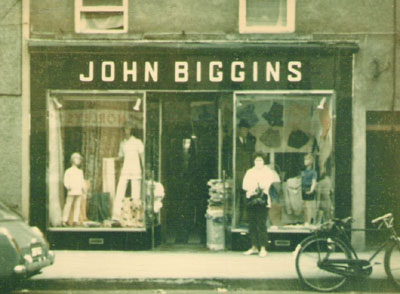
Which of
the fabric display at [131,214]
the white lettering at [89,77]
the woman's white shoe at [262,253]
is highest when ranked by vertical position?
the white lettering at [89,77]

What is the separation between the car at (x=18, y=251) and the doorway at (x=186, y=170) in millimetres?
4396

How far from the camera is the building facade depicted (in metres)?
14.1

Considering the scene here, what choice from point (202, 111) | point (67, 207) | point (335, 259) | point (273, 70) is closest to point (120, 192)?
point (67, 207)

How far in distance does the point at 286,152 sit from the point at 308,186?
2.48ft

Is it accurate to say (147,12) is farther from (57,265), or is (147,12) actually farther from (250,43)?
(57,265)

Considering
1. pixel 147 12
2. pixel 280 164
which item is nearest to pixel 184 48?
pixel 147 12

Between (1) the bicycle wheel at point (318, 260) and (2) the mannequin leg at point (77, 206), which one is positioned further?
(2) the mannequin leg at point (77, 206)

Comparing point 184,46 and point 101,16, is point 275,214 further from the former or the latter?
point 101,16

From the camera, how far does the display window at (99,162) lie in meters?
14.3

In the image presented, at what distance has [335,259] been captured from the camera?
1059cm

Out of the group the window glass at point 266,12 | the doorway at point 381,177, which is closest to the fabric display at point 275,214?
the doorway at point 381,177

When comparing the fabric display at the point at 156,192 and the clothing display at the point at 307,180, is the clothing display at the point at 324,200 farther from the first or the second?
the fabric display at the point at 156,192

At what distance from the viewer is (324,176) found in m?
14.2

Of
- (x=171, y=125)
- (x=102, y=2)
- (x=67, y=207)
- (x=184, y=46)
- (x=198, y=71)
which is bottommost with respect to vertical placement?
(x=67, y=207)
